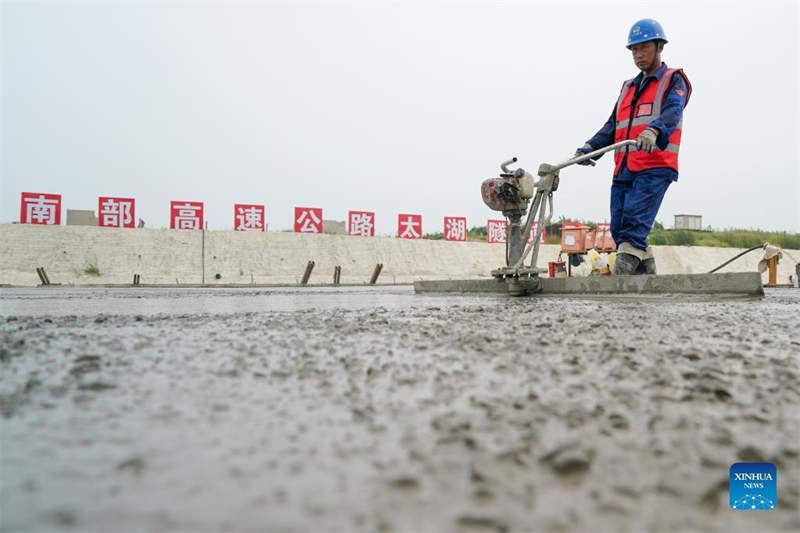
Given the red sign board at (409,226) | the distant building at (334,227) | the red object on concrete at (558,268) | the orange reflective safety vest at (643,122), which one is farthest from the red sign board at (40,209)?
the orange reflective safety vest at (643,122)

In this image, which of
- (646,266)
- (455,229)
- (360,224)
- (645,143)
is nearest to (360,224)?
(360,224)

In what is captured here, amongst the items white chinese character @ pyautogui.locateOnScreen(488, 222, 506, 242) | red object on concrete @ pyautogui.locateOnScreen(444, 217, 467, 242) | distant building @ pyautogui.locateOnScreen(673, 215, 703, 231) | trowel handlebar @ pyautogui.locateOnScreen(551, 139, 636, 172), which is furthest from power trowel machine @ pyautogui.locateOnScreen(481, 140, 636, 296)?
distant building @ pyautogui.locateOnScreen(673, 215, 703, 231)

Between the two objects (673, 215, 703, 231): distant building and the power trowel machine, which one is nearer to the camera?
the power trowel machine

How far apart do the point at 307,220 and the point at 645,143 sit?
23849 millimetres

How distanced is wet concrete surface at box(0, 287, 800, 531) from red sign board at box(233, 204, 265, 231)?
25763 mm

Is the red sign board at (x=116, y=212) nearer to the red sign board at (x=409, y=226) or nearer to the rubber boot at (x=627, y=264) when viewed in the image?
the red sign board at (x=409, y=226)

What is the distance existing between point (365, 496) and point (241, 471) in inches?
5.1

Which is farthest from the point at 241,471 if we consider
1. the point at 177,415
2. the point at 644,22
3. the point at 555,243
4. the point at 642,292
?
the point at 555,243

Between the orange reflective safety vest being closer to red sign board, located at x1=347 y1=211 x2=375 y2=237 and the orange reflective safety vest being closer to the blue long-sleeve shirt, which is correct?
the blue long-sleeve shirt

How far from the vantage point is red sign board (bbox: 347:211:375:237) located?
2833 cm

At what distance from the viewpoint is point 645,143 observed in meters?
3.77

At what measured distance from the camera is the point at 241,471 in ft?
1.74

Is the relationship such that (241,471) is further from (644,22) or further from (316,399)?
(644,22)

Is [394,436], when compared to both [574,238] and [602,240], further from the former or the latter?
[602,240]
